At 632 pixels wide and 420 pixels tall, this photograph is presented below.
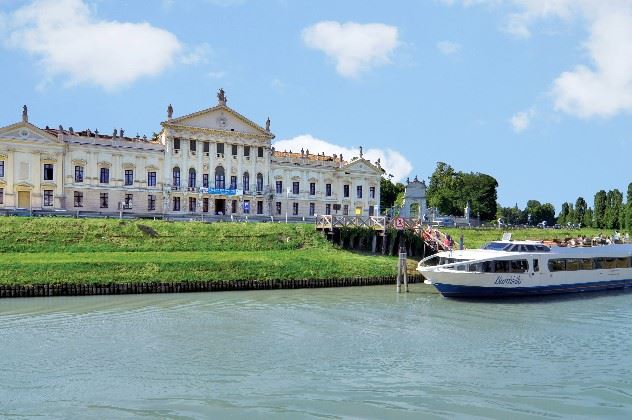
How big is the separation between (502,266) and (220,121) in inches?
1773

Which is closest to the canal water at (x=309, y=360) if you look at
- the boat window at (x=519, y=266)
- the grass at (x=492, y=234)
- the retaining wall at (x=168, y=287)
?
the retaining wall at (x=168, y=287)

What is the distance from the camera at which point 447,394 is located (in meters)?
17.2

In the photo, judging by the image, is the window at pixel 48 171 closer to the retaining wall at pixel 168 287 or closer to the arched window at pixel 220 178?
the arched window at pixel 220 178

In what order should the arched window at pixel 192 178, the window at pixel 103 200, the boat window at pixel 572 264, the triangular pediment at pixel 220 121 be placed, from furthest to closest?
the arched window at pixel 192 178, the triangular pediment at pixel 220 121, the window at pixel 103 200, the boat window at pixel 572 264

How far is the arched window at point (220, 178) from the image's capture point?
75.7 meters

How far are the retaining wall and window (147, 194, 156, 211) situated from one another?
3540cm

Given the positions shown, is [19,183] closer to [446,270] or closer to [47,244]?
[47,244]

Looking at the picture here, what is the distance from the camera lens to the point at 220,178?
75.9 m

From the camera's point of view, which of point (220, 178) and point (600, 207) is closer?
point (220, 178)

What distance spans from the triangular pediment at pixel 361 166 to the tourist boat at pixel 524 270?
4123cm

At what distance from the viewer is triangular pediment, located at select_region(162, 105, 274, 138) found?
Answer: 2863 inches

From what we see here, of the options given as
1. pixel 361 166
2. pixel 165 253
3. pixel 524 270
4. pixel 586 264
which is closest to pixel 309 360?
pixel 524 270

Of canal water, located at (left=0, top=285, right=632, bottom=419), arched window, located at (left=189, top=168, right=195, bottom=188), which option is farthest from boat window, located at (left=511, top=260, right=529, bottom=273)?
arched window, located at (left=189, top=168, right=195, bottom=188)

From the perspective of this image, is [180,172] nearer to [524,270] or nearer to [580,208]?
[524,270]
